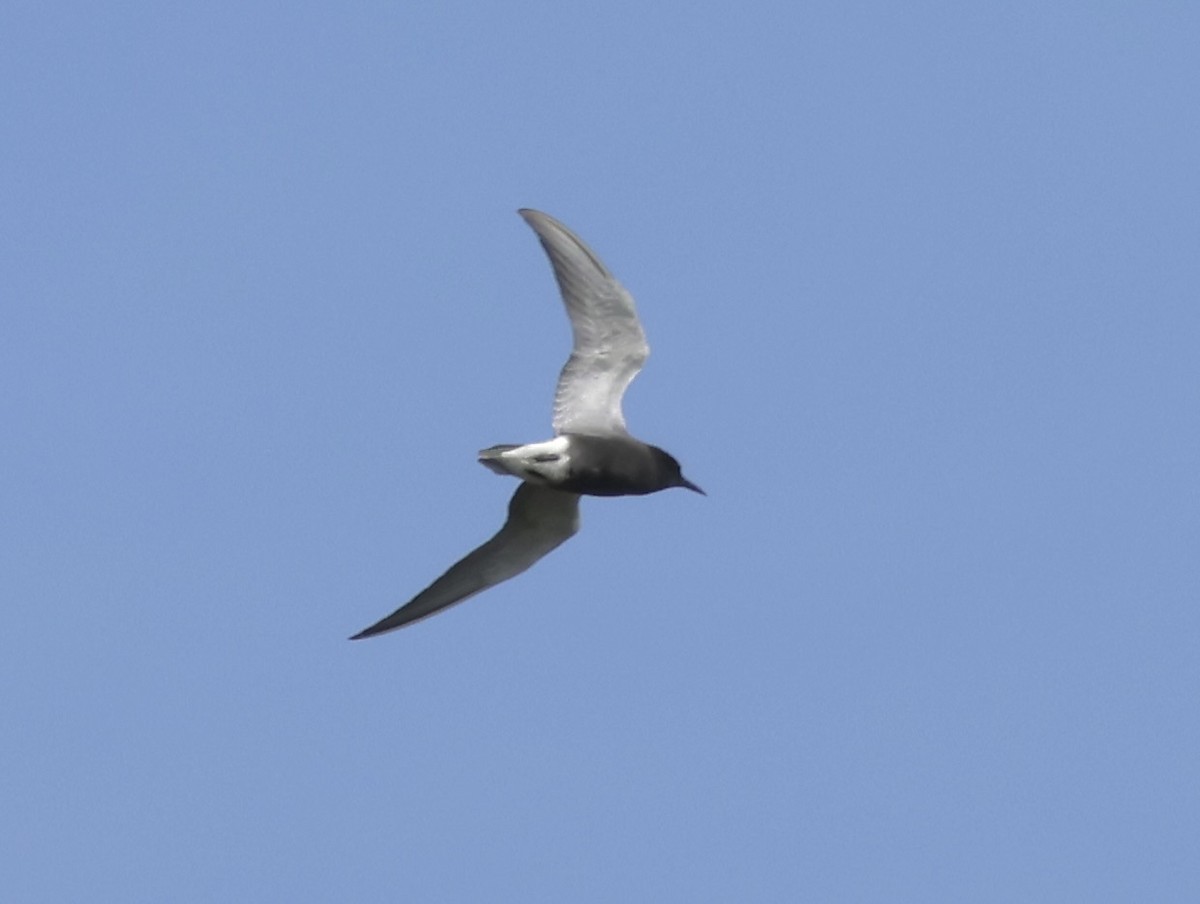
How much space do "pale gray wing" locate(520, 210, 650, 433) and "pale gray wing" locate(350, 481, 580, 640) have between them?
4.54ft

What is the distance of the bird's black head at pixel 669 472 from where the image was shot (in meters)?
29.4

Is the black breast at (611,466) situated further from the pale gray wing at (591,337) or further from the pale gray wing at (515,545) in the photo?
the pale gray wing at (515,545)

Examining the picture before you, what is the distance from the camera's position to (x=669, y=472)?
29.5m

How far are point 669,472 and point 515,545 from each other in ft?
7.06

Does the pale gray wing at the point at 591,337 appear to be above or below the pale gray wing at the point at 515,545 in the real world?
above

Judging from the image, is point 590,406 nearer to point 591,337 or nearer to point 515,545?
point 591,337

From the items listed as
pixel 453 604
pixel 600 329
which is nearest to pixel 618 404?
pixel 600 329

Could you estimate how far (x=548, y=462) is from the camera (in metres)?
28.8

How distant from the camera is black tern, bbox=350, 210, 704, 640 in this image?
2884 cm

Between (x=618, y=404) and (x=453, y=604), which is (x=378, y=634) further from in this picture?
(x=618, y=404)

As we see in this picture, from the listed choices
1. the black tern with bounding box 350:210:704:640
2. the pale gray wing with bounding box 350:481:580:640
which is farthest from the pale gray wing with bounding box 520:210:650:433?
the pale gray wing with bounding box 350:481:580:640

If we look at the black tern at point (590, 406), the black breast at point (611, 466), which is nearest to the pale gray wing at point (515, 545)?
the black tern at point (590, 406)

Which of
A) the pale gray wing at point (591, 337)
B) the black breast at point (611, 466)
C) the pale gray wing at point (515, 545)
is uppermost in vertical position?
the pale gray wing at point (591, 337)

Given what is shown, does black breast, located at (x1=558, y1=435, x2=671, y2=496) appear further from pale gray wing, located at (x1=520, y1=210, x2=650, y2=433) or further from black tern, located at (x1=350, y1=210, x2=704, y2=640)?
pale gray wing, located at (x1=520, y1=210, x2=650, y2=433)
